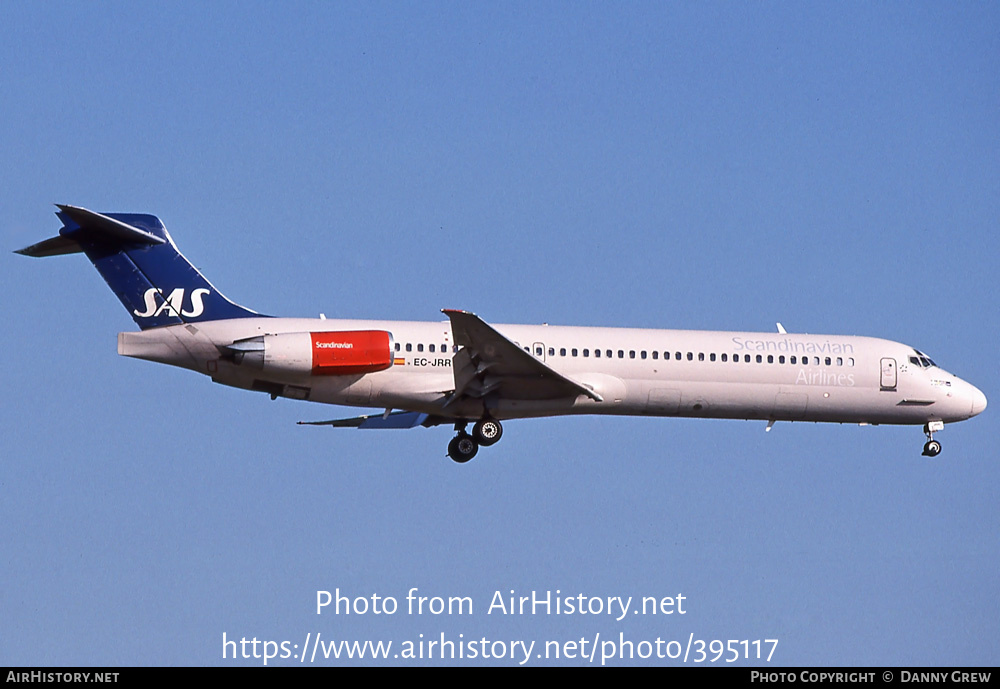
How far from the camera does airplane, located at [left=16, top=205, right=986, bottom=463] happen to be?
29.5 meters

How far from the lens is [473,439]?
3167cm

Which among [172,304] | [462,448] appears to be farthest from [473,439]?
[172,304]

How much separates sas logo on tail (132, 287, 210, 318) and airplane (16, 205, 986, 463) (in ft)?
0.08

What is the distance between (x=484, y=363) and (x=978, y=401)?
13.0 meters

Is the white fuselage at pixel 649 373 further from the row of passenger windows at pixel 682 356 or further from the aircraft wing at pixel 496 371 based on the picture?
the aircraft wing at pixel 496 371

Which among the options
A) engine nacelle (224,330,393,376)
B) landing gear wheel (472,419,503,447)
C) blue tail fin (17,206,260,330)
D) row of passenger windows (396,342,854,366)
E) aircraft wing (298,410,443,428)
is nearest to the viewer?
engine nacelle (224,330,393,376)

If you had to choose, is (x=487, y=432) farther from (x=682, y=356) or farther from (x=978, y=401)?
(x=978, y=401)

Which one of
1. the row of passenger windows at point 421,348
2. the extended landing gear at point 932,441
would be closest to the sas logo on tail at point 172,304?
the row of passenger windows at point 421,348

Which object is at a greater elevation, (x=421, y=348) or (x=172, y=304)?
(x=172, y=304)

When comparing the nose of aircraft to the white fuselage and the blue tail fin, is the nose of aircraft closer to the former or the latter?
the white fuselage

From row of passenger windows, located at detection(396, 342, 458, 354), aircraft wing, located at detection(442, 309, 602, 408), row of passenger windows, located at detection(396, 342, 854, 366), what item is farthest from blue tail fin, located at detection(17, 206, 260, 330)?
aircraft wing, located at detection(442, 309, 602, 408)

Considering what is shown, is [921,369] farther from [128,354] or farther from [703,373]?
[128,354]

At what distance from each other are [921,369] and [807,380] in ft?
10.7
